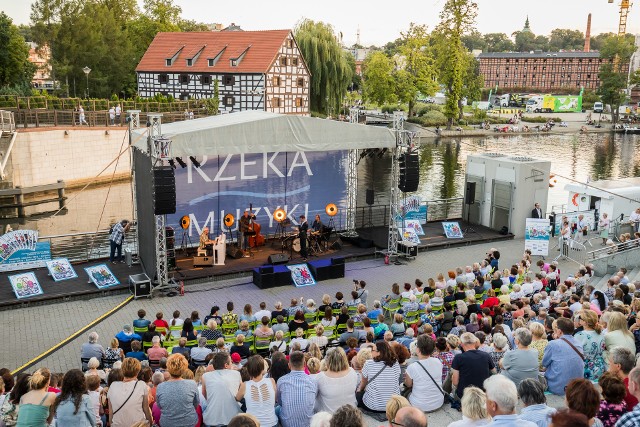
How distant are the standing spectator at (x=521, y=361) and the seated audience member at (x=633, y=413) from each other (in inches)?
90.3

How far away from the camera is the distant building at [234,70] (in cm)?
5194

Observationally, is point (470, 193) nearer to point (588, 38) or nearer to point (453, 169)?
point (453, 169)

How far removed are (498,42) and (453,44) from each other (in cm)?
12745

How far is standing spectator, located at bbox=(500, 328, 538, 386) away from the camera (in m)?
7.07

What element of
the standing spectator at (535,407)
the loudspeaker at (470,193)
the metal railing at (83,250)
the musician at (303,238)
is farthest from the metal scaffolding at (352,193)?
the standing spectator at (535,407)

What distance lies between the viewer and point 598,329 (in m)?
7.79

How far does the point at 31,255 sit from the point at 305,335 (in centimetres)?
901

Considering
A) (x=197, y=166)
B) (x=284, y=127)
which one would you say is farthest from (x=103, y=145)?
(x=284, y=127)

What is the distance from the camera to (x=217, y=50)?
54.3m

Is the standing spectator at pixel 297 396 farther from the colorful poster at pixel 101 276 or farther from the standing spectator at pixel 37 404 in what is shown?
the colorful poster at pixel 101 276

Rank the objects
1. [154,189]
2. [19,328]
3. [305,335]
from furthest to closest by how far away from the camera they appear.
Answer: [154,189]
[19,328]
[305,335]

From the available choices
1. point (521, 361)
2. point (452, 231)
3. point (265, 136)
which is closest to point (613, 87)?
point (452, 231)

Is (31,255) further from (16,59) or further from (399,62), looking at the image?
(399,62)

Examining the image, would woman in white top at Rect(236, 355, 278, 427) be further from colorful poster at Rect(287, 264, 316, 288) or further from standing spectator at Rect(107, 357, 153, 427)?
colorful poster at Rect(287, 264, 316, 288)
